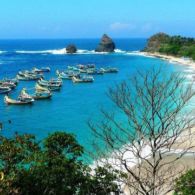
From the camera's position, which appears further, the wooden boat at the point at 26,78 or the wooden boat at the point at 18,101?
the wooden boat at the point at 26,78

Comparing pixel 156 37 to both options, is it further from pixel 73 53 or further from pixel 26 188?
pixel 26 188

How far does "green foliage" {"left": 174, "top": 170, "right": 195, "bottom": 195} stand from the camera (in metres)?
17.1

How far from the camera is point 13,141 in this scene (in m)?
16.6

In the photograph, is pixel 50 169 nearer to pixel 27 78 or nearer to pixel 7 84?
pixel 7 84

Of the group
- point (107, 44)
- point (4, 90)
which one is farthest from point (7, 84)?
point (107, 44)

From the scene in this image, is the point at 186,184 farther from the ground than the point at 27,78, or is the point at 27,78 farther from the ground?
the point at 186,184

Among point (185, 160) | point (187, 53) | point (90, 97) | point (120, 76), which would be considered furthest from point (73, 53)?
point (185, 160)

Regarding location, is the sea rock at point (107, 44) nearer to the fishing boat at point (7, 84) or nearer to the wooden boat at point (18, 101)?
the fishing boat at point (7, 84)

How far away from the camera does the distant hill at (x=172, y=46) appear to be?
138 metres

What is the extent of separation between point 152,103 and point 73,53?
17570 cm

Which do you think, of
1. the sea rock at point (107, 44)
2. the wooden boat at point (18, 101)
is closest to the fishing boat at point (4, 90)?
the wooden boat at point (18, 101)

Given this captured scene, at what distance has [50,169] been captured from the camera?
640 inches

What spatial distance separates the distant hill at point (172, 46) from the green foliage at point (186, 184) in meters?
109

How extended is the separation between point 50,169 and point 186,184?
17.1 feet
